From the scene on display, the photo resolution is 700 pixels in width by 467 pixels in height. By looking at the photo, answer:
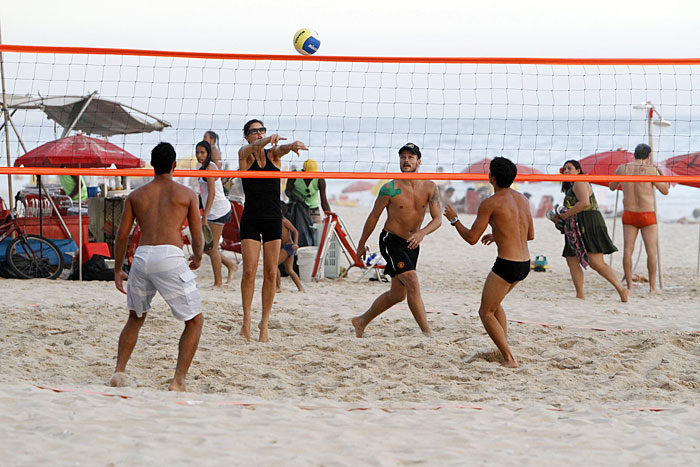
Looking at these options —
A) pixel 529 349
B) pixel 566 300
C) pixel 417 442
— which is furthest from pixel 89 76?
pixel 417 442

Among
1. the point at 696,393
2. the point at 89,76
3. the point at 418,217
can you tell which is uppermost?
the point at 89,76

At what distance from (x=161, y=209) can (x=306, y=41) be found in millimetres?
2850

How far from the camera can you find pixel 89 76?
2403 cm

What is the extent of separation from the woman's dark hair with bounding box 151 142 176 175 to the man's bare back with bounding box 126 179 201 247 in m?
0.08

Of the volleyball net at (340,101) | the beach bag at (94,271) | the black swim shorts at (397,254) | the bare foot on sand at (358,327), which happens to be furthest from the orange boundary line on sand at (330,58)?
the beach bag at (94,271)

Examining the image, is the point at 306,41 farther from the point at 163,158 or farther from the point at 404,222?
the point at 163,158

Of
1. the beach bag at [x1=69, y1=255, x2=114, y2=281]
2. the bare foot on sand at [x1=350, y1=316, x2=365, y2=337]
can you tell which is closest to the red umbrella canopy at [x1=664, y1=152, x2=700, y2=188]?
the bare foot on sand at [x1=350, y1=316, x2=365, y2=337]

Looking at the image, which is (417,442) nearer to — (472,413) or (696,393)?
(472,413)

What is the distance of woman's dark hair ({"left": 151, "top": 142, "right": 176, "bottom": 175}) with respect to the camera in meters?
4.01

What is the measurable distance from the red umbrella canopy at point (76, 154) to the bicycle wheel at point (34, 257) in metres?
0.94

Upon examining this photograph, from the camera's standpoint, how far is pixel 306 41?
6.37m

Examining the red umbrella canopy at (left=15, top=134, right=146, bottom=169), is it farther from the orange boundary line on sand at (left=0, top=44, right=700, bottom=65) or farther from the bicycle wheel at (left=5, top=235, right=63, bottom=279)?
the orange boundary line on sand at (left=0, top=44, right=700, bottom=65)

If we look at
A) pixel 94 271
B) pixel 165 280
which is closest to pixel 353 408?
pixel 165 280

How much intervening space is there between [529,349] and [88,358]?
2.77m
